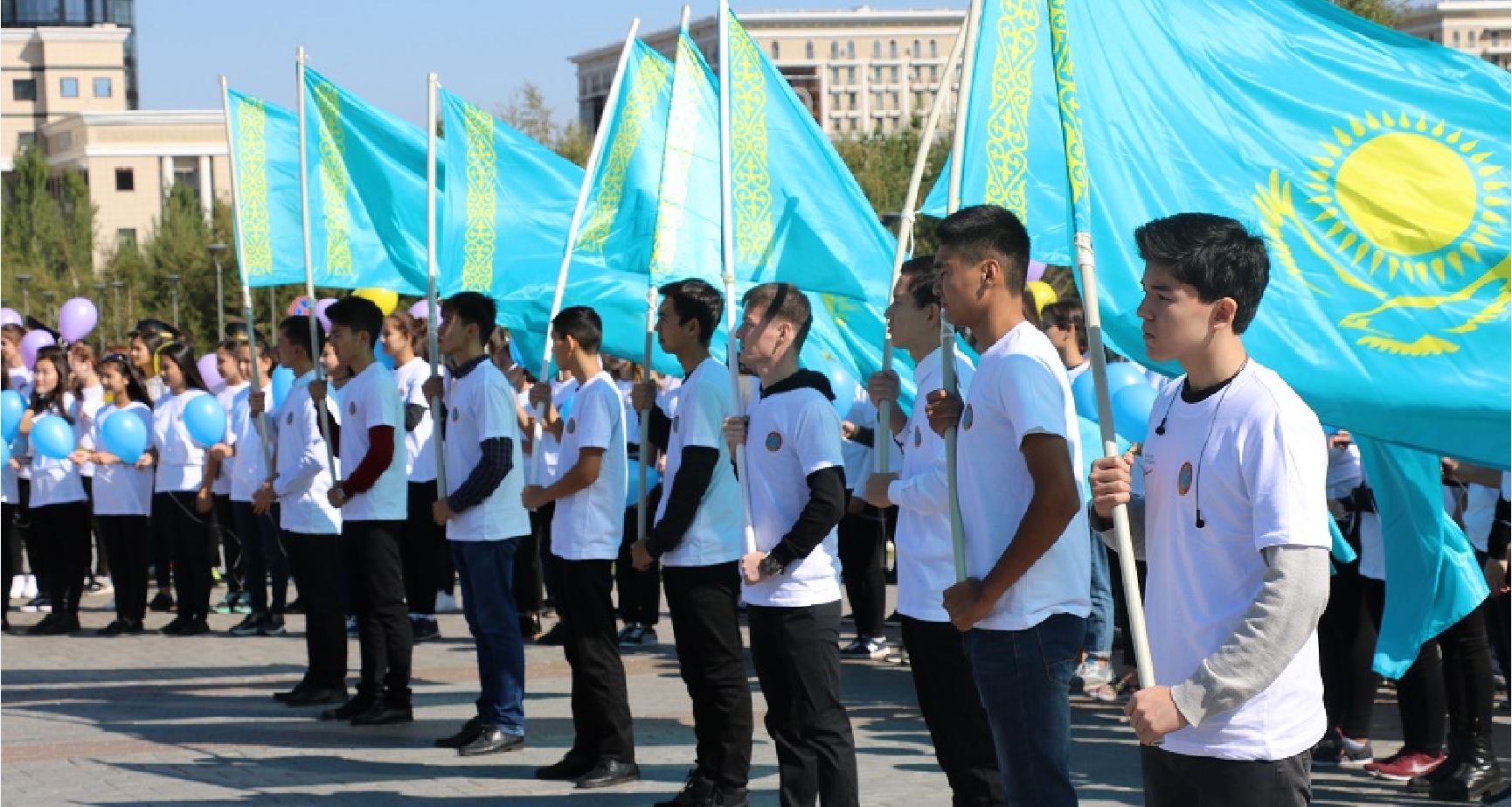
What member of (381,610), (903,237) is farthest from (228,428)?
(903,237)

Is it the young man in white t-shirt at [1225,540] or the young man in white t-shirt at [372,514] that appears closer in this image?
the young man in white t-shirt at [1225,540]

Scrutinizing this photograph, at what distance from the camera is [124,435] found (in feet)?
47.8

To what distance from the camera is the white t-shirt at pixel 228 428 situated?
585 inches

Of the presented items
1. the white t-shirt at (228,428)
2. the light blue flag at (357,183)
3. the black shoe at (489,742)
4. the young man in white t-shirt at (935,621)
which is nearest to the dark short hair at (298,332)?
the light blue flag at (357,183)

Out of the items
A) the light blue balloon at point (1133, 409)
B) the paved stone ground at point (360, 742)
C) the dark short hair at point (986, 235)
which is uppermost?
the dark short hair at point (986, 235)

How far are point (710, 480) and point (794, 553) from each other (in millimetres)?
1092

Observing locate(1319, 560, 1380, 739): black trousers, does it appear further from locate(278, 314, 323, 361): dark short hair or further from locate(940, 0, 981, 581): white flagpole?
locate(278, 314, 323, 361): dark short hair

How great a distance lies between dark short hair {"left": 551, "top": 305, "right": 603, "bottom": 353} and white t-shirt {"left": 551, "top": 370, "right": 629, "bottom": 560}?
0.45ft

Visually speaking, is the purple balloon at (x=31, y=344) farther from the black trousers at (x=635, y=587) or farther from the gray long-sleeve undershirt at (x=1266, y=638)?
the gray long-sleeve undershirt at (x=1266, y=638)

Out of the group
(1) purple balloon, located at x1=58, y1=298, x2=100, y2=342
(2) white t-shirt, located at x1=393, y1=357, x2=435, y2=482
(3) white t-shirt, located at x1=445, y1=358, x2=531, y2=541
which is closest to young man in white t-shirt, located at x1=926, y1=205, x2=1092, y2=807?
(3) white t-shirt, located at x1=445, y1=358, x2=531, y2=541

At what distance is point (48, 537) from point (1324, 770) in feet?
33.3

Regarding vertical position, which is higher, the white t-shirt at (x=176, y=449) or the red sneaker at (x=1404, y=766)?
the white t-shirt at (x=176, y=449)

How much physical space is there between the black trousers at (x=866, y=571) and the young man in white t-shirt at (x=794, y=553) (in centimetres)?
553

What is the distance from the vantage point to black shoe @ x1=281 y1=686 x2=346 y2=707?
36.0ft
